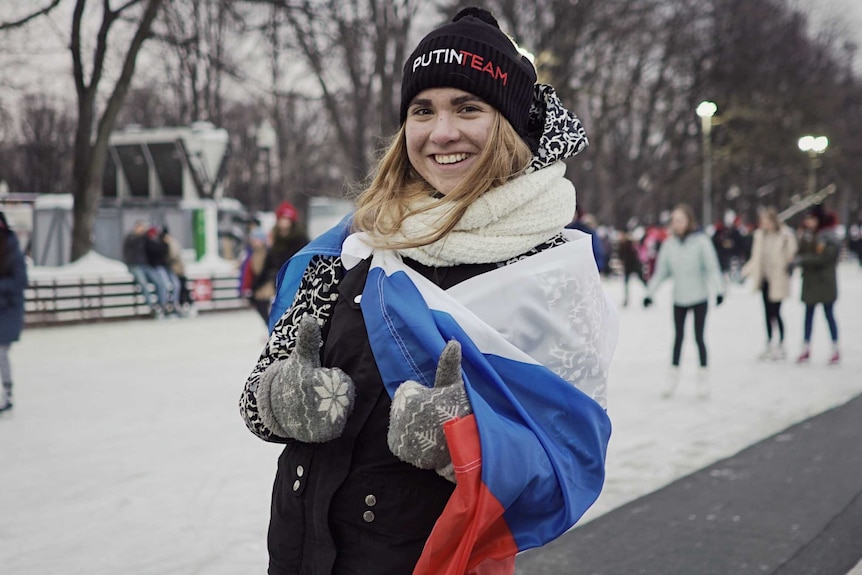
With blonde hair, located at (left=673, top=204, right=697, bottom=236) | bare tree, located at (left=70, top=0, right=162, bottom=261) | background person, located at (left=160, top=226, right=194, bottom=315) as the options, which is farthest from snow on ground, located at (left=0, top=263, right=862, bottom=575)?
bare tree, located at (left=70, top=0, right=162, bottom=261)

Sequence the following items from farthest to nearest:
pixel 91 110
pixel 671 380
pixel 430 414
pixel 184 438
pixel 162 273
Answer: pixel 91 110 → pixel 162 273 → pixel 671 380 → pixel 184 438 → pixel 430 414

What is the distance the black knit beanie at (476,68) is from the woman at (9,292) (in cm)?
661

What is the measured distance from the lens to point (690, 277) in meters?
8.68

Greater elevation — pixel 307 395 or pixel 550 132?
pixel 550 132

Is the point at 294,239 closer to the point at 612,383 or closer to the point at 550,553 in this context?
the point at 612,383

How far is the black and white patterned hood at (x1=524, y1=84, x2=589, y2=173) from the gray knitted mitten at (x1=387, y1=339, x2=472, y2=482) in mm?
529

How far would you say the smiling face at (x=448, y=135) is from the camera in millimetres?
1902

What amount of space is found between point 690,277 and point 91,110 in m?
13.3

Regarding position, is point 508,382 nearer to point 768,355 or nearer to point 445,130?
point 445,130

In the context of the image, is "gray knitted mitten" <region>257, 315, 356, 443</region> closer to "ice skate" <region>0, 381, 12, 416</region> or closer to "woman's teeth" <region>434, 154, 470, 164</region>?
"woman's teeth" <region>434, 154, 470, 164</region>

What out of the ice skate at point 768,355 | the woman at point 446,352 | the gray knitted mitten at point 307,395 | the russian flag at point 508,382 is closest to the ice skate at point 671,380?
the ice skate at point 768,355

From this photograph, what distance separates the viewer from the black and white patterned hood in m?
1.97

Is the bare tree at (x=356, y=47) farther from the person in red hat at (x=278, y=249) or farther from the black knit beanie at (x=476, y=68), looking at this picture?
the black knit beanie at (x=476, y=68)

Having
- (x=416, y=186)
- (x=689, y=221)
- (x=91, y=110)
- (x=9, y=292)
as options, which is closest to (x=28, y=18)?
(x=91, y=110)
